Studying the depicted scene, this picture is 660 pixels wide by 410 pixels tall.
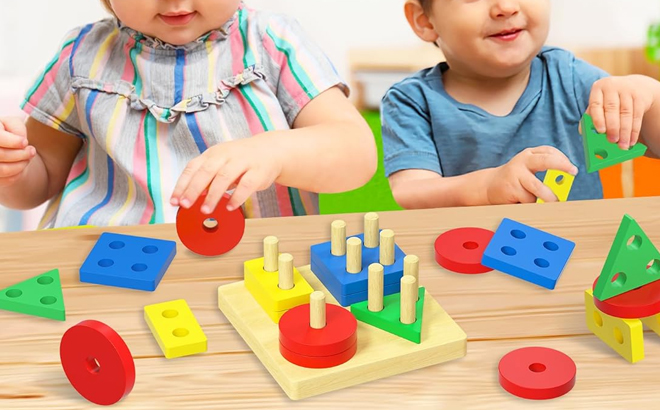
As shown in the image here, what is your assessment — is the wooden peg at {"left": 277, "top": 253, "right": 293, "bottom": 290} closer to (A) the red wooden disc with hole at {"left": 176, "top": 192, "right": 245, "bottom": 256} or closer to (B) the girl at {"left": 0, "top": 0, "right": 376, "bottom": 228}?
(A) the red wooden disc with hole at {"left": 176, "top": 192, "right": 245, "bottom": 256}

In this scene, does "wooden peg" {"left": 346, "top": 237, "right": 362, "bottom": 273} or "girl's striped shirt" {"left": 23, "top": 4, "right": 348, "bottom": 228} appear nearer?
"wooden peg" {"left": 346, "top": 237, "right": 362, "bottom": 273}

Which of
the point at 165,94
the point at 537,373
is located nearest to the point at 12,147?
the point at 165,94

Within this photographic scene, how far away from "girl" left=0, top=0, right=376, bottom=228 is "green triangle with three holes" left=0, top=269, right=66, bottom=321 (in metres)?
0.34

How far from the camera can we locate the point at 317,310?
0.57 m

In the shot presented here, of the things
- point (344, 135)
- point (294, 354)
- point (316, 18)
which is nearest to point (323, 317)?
point (294, 354)

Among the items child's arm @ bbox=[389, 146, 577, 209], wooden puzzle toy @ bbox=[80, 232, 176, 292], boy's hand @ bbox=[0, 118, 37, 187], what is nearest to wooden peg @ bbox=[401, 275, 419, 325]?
→ wooden puzzle toy @ bbox=[80, 232, 176, 292]

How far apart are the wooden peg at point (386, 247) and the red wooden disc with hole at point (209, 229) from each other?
15 centimetres

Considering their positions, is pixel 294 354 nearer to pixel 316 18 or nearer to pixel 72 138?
pixel 72 138

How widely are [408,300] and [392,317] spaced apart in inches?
0.8

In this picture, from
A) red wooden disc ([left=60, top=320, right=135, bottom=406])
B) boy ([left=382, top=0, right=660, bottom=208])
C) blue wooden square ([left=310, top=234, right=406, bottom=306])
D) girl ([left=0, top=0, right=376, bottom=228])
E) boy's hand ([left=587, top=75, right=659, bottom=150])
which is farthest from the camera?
boy ([left=382, top=0, right=660, bottom=208])

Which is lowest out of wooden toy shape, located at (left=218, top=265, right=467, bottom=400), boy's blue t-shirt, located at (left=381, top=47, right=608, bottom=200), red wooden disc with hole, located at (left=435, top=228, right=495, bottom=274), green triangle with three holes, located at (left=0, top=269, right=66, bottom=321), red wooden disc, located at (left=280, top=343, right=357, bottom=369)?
boy's blue t-shirt, located at (left=381, top=47, right=608, bottom=200)

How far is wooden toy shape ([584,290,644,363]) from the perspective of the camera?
560mm

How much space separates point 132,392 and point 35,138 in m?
0.63

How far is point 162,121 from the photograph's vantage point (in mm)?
1009
